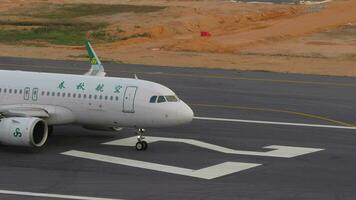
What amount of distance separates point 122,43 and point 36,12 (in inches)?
1345

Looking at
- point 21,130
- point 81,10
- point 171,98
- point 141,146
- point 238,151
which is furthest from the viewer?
point 81,10

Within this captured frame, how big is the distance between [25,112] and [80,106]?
2.79 meters

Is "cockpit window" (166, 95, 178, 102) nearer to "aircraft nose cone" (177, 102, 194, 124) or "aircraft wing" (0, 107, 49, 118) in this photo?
"aircraft nose cone" (177, 102, 194, 124)

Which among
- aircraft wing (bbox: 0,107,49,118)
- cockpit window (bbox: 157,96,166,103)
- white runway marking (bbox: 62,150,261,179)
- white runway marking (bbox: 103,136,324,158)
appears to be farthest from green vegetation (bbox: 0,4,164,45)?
white runway marking (bbox: 62,150,261,179)

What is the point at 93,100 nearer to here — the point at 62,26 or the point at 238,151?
the point at 238,151

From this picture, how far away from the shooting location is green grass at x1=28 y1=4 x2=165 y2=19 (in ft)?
394

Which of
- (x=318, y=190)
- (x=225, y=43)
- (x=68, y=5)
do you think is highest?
(x=68, y=5)

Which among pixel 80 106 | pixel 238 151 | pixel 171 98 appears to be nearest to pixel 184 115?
pixel 171 98

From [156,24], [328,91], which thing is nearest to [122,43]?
[156,24]

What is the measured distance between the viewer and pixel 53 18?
4582 inches

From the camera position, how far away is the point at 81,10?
413ft

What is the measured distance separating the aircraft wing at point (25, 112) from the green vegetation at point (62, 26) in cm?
4925

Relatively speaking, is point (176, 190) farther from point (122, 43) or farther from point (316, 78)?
point (122, 43)

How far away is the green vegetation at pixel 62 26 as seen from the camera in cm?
9700
